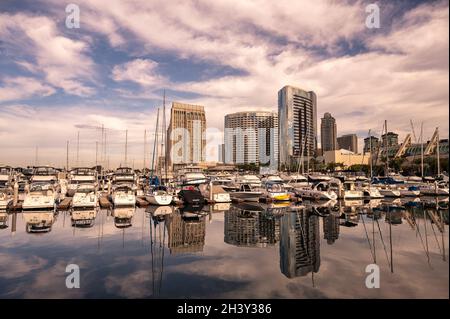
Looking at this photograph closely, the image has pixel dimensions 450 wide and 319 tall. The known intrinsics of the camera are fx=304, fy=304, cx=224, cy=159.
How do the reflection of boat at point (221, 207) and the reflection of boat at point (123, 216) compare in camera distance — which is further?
the reflection of boat at point (221, 207)

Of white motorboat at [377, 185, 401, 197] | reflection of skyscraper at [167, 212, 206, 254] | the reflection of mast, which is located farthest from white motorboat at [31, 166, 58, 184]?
white motorboat at [377, 185, 401, 197]

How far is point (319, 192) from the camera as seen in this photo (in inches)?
1742

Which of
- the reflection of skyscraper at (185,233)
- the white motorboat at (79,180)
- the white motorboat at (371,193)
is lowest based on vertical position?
the reflection of skyscraper at (185,233)

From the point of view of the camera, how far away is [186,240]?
776 inches

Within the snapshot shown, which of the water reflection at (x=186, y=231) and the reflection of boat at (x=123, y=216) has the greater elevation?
the reflection of boat at (x=123, y=216)

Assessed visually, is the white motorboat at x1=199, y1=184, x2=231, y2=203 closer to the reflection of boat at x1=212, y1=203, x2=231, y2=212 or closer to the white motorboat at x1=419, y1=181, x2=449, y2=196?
the reflection of boat at x1=212, y1=203, x2=231, y2=212

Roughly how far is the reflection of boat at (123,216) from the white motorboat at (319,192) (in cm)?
2610

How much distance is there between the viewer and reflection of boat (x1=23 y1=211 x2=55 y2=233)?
75.0 ft

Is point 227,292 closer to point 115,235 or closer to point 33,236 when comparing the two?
point 115,235

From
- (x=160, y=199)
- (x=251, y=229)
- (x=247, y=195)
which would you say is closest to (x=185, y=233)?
(x=251, y=229)

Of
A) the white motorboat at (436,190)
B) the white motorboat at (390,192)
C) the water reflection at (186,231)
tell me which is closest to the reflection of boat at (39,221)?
the water reflection at (186,231)

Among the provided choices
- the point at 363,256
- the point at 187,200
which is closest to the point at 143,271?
the point at 363,256

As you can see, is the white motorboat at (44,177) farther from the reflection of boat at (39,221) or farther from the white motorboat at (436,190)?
the white motorboat at (436,190)

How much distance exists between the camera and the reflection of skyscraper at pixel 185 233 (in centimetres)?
1789
